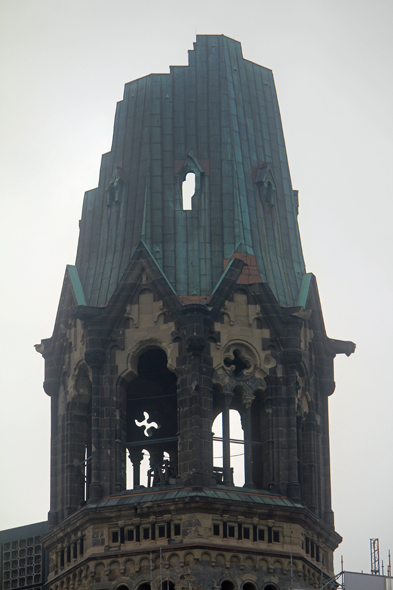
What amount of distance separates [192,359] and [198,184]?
7619 millimetres

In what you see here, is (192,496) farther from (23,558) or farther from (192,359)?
(23,558)

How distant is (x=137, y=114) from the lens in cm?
8419

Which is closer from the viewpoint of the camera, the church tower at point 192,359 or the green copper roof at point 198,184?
the church tower at point 192,359

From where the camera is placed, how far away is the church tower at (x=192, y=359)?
249ft

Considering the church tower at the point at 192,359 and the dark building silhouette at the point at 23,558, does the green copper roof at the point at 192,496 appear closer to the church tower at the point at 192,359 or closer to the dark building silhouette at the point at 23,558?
the church tower at the point at 192,359

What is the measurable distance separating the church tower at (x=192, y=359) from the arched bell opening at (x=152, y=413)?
7cm

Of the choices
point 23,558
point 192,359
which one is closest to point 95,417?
point 192,359

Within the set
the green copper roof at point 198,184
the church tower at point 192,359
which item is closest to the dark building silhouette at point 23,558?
the church tower at point 192,359

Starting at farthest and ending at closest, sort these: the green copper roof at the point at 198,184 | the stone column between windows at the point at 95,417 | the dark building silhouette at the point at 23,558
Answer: the dark building silhouette at the point at 23,558 < the green copper roof at the point at 198,184 < the stone column between windows at the point at 95,417

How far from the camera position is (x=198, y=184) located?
82.0 metres

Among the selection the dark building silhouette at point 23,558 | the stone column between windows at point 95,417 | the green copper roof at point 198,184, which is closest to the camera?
the stone column between windows at point 95,417

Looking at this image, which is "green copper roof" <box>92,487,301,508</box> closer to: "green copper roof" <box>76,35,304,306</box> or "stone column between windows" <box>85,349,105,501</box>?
"stone column between windows" <box>85,349,105,501</box>

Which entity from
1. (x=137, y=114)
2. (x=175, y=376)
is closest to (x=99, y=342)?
(x=175, y=376)

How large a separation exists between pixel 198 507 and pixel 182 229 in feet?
36.5
